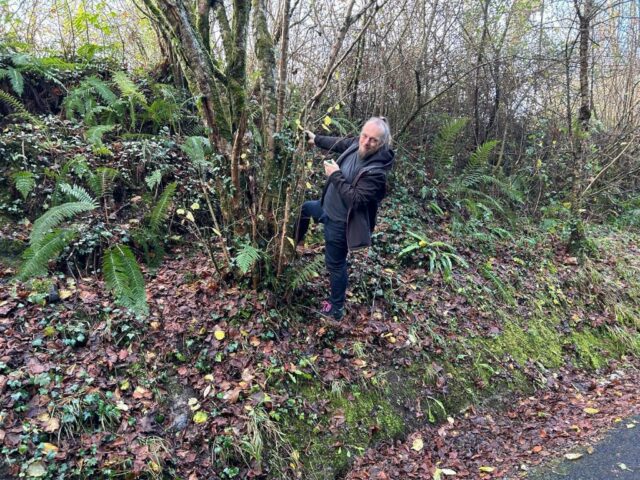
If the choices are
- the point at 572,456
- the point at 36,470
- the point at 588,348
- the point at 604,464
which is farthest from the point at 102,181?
the point at 588,348

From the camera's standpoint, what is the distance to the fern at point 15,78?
18.0ft

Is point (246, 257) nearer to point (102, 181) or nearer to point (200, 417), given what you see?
point (200, 417)

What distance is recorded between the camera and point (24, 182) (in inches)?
177

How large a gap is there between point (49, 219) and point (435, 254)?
4702 mm

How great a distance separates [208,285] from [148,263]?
2.69ft

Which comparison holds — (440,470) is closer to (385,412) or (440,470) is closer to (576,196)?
(385,412)

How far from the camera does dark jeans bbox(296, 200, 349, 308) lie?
166 inches

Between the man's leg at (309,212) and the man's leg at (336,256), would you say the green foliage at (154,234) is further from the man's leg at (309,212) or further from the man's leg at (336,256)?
the man's leg at (336,256)

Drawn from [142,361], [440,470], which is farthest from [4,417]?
[440,470]

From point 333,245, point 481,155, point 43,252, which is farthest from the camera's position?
point 481,155

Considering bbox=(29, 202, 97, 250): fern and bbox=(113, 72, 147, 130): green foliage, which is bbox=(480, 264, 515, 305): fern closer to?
bbox=(29, 202, 97, 250): fern

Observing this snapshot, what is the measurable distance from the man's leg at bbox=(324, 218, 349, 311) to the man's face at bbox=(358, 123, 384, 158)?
76cm

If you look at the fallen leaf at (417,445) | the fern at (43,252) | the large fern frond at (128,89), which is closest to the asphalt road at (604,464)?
the fallen leaf at (417,445)

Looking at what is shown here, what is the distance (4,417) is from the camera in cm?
293
